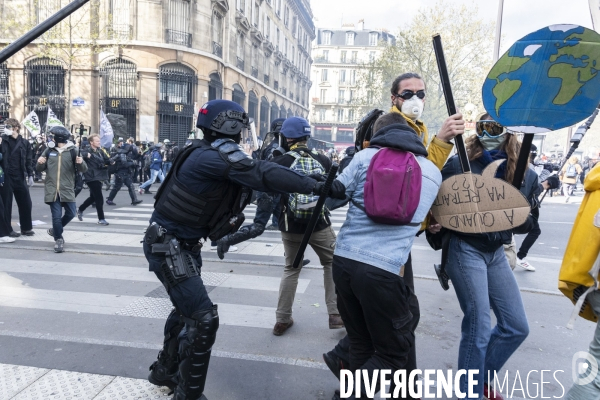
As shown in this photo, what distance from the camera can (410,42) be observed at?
32.5m

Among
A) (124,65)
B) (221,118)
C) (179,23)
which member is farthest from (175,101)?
(221,118)

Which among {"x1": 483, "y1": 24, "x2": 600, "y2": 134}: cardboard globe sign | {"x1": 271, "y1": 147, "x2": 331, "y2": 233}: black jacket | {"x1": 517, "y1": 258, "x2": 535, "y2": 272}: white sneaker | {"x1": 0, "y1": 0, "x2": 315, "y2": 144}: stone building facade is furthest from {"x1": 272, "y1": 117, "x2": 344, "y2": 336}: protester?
{"x1": 0, "y1": 0, "x2": 315, "y2": 144}: stone building facade

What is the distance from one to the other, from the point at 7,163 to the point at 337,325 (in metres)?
6.53

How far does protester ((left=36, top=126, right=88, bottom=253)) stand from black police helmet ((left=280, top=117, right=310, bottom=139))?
14.6 feet

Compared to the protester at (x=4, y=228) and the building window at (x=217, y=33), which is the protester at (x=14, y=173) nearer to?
the protester at (x=4, y=228)

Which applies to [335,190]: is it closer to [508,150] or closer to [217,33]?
[508,150]

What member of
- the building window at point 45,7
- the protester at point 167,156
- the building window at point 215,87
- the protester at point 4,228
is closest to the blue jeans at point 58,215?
the protester at point 4,228

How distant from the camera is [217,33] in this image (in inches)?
1081

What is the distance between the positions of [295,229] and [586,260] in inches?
87.3

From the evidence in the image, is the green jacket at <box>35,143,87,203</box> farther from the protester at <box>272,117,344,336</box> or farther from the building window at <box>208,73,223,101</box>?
the building window at <box>208,73,223,101</box>

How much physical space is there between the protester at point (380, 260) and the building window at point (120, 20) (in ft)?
78.4

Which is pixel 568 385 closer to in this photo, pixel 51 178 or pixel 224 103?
Result: pixel 224 103

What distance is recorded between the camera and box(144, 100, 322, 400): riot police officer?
2.54 meters

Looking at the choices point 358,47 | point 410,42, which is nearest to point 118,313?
point 410,42
